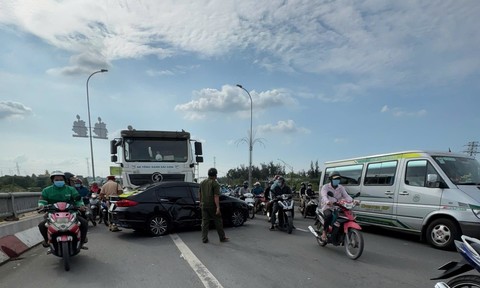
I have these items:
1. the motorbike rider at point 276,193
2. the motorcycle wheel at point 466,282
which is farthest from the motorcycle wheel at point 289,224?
the motorcycle wheel at point 466,282

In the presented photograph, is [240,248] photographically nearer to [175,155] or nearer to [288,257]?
[288,257]

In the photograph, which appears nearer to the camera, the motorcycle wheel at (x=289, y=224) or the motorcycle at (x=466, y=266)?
the motorcycle at (x=466, y=266)

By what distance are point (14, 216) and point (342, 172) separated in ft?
34.9

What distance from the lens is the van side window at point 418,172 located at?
29.9 ft

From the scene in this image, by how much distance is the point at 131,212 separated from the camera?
9961 millimetres

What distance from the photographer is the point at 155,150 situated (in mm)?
13844

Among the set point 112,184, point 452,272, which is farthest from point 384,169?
point 112,184

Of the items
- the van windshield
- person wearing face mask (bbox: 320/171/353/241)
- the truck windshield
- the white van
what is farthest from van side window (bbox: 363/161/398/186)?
the truck windshield

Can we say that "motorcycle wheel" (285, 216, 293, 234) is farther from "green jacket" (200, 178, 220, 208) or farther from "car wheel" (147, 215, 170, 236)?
"car wheel" (147, 215, 170, 236)

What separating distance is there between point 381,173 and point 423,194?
1.63 metres

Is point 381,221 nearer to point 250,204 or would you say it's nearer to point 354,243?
point 354,243

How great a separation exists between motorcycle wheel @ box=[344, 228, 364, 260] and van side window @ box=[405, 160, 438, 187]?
2.84 m

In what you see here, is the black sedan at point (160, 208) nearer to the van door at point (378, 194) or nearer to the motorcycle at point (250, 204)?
the motorcycle at point (250, 204)

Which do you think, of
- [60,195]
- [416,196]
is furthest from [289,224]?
Answer: [60,195]
